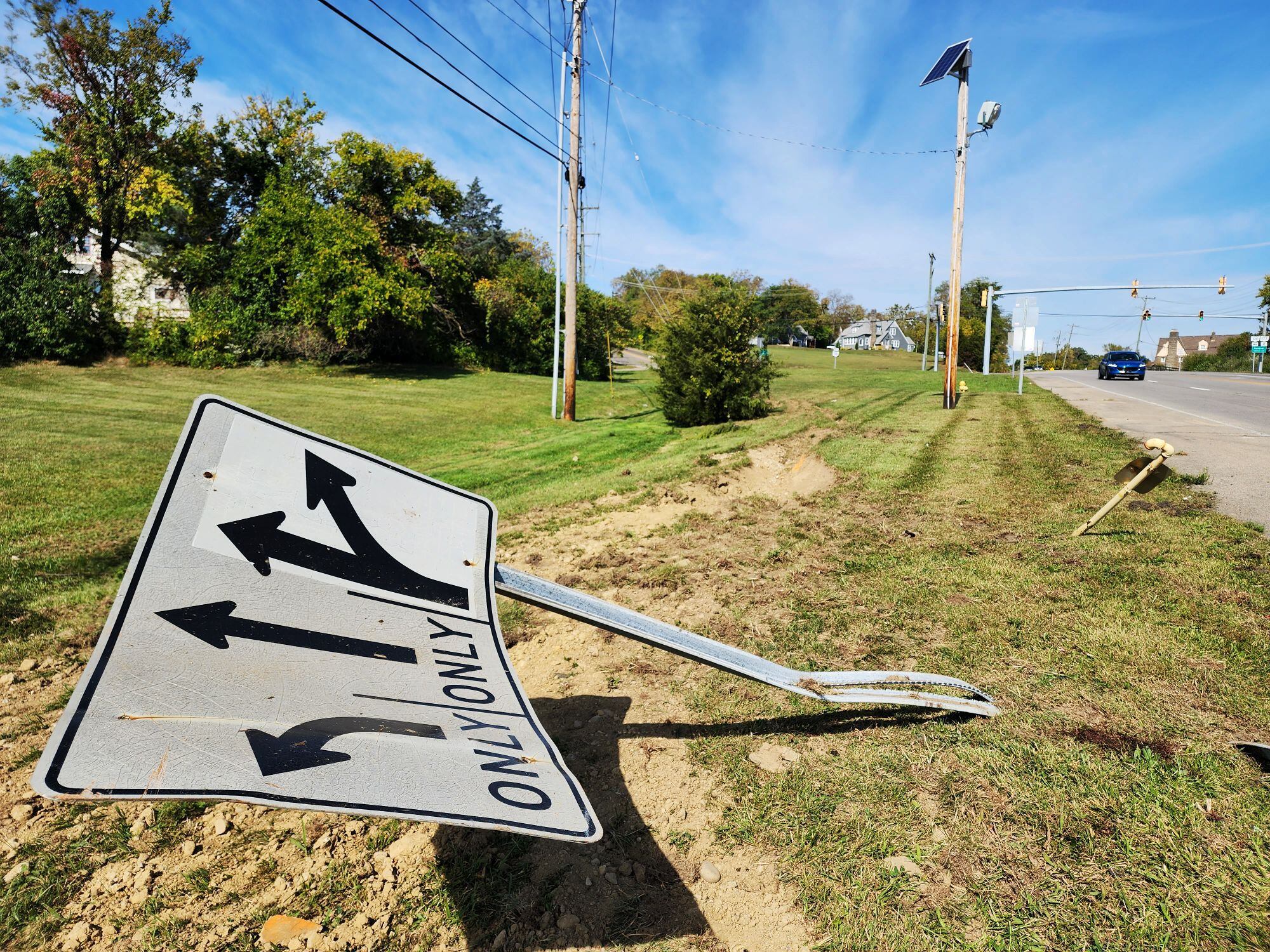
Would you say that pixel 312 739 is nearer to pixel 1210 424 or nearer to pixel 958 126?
pixel 1210 424

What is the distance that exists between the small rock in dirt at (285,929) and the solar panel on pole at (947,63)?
20.5 meters

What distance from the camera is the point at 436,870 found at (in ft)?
8.14

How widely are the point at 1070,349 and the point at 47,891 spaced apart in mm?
169948

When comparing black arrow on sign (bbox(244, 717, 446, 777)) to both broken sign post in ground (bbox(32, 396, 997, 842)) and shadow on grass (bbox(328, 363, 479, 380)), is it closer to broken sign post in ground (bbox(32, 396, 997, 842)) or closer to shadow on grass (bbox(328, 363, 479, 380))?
broken sign post in ground (bbox(32, 396, 997, 842))

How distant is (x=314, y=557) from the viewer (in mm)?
2102

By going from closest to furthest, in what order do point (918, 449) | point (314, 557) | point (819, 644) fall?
1. point (314, 557)
2. point (819, 644)
3. point (918, 449)

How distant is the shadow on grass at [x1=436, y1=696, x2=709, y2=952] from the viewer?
222 cm

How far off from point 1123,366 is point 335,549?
126 ft

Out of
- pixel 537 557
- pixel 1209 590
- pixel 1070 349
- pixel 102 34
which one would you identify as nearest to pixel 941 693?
pixel 1209 590

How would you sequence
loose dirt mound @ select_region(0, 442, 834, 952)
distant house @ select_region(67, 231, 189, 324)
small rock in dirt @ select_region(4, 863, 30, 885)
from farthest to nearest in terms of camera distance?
1. distant house @ select_region(67, 231, 189, 324)
2. small rock in dirt @ select_region(4, 863, 30, 885)
3. loose dirt mound @ select_region(0, 442, 834, 952)

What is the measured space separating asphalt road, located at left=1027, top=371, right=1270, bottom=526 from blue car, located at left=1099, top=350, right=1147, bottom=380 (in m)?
4.48

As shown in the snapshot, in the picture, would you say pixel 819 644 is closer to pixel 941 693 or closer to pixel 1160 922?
pixel 941 693

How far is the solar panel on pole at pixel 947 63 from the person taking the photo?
53.1ft

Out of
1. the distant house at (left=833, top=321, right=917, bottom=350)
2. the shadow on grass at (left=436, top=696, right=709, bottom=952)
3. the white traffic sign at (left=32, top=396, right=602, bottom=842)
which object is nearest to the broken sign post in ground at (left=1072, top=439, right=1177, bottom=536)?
the shadow on grass at (left=436, top=696, right=709, bottom=952)
